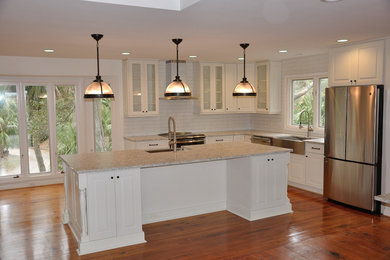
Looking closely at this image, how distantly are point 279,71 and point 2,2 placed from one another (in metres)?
5.59

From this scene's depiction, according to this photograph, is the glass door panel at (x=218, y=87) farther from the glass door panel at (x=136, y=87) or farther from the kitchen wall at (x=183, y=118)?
the glass door panel at (x=136, y=87)

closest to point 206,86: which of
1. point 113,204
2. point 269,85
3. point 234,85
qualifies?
point 234,85

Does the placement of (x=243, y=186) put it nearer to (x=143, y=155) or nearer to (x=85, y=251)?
(x=143, y=155)

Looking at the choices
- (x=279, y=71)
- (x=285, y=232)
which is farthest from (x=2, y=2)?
(x=279, y=71)

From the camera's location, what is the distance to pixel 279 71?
7.35 m

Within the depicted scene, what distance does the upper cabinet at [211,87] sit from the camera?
757 centimetres

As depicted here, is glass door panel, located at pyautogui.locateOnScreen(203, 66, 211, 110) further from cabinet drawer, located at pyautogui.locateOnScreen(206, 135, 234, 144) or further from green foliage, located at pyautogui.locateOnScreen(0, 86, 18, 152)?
green foliage, located at pyautogui.locateOnScreen(0, 86, 18, 152)

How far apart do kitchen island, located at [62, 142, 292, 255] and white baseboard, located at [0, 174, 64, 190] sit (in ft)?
8.13

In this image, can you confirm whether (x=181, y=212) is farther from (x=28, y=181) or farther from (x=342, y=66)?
(x=28, y=181)

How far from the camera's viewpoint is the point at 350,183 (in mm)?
5188

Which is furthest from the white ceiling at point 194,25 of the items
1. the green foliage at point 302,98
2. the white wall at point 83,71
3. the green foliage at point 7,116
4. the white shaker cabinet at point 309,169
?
the white shaker cabinet at point 309,169

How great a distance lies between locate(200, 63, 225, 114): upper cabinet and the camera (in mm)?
7570

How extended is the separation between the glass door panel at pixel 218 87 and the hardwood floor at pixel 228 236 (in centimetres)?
307

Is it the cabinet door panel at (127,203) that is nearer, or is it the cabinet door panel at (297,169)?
the cabinet door panel at (127,203)
